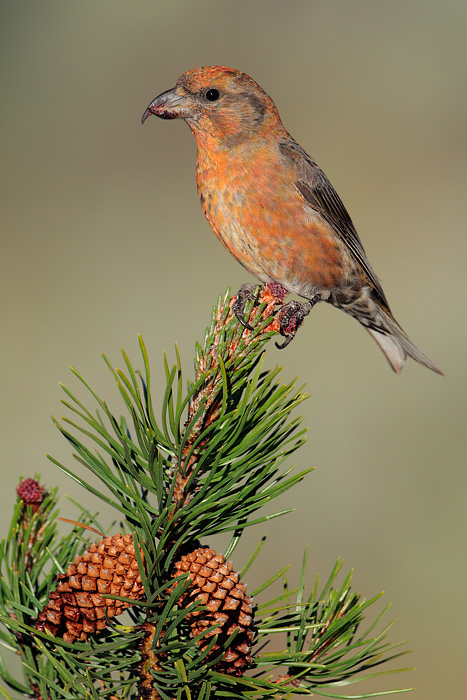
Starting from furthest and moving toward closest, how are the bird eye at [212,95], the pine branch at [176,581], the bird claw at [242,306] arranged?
the bird eye at [212,95], the bird claw at [242,306], the pine branch at [176,581]

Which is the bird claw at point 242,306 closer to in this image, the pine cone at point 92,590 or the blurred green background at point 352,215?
the pine cone at point 92,590

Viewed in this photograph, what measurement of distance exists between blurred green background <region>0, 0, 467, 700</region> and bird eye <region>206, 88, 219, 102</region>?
2204 mm

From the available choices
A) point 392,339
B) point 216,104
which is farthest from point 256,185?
point 392,339

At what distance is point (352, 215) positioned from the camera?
20.1ft

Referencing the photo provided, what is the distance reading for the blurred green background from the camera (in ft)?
15.2

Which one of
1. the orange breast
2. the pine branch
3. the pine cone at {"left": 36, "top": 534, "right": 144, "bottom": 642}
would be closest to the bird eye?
the orange breast

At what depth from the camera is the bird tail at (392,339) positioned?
3646 millimetres

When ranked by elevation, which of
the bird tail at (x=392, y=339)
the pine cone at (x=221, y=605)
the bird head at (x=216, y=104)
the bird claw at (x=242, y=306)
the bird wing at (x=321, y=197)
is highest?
the bird head at (x=216, y=104)

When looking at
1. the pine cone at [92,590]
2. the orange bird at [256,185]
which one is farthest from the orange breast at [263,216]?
the pine cone at [92,590]

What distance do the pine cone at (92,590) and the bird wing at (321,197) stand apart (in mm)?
2099

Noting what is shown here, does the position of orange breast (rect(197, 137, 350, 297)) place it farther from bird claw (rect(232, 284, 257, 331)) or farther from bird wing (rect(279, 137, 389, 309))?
bird claw (rect(232, 284, 257, 331))

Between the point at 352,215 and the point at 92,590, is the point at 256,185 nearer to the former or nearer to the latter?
the point at 92,590

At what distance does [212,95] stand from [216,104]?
0.13ft

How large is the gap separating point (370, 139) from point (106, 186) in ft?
8.84
